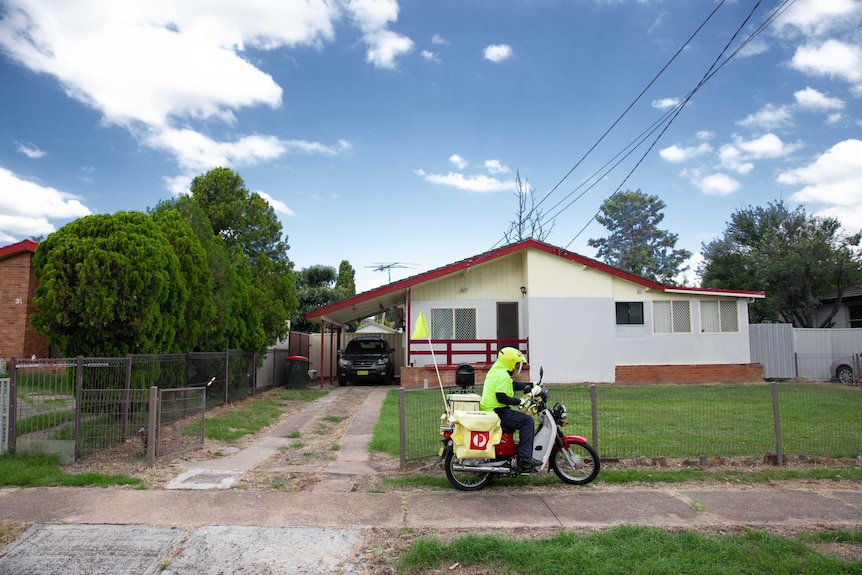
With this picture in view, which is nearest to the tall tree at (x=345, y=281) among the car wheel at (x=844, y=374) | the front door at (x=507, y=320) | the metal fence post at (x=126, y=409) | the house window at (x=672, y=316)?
the front door at (x=507, y=320)

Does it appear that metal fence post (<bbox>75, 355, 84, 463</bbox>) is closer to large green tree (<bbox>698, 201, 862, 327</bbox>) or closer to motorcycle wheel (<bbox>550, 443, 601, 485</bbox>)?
motorcycle wheel (<bbox>550, 443, 601, 485</bbox>)

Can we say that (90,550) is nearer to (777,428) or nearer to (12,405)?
(12,405)

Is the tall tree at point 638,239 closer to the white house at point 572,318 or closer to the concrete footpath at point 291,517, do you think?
the white house at point 572,318

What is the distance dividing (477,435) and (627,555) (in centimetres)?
218

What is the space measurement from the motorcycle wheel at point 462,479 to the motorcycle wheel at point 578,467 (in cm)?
85

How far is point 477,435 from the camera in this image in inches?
258

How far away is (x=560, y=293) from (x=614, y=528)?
1436cm

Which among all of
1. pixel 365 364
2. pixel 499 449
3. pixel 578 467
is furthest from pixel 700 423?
pixel 365 364

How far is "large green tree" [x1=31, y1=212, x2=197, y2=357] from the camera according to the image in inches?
326

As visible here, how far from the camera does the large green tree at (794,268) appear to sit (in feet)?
82.9

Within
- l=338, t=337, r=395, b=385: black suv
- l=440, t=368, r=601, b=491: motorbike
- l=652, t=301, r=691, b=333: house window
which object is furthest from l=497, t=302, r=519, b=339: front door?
l=440, t=368, r=601, b=491: motorbike

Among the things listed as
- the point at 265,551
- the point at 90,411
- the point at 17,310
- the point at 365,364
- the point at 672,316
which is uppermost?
the point at 17,310

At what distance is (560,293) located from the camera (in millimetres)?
19312

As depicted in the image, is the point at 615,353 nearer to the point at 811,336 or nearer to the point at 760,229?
the point at 811,336
